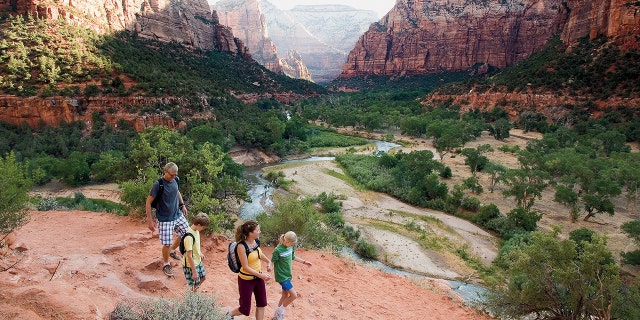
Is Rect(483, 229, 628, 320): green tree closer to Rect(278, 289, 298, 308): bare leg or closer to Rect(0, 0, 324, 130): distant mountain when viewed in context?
Rect(278, 289, 298, 308): bare leg

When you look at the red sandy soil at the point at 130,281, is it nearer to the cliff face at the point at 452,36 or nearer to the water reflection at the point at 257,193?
the water reflection at the point at 257,193

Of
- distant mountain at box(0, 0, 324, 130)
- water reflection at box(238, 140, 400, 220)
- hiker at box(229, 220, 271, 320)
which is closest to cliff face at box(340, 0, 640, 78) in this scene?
water reflection at box(238, 140, 400, 220)

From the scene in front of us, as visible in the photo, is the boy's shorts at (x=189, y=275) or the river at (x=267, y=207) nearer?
the boy's shorts at (x=189, y=275)

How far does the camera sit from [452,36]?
124 metres

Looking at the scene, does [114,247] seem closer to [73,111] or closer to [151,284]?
[151,284]

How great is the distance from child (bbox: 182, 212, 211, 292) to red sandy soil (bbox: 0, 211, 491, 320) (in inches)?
36.7

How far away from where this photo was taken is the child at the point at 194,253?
19.0ft

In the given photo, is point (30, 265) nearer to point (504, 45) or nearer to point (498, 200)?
point (498, 200)

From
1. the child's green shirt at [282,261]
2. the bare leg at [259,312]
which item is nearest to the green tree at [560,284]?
the child's green shirt at [282,261]

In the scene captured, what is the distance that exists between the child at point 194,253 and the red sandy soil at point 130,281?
0.93 m

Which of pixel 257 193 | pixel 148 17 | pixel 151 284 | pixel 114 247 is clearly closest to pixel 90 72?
pixel 257 193

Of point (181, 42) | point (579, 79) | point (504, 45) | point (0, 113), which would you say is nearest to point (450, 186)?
point (579, 79)

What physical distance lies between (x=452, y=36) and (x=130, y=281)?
136085 mm

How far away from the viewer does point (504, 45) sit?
114625 mm
